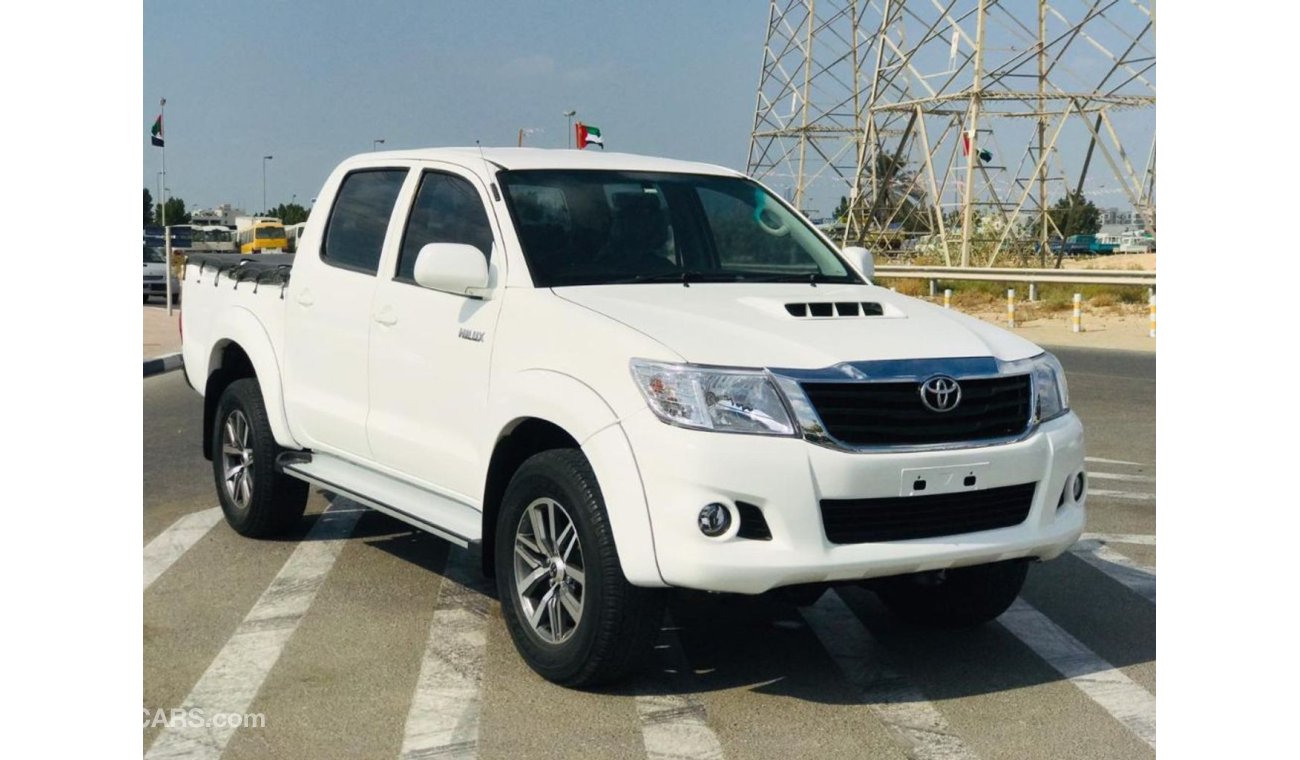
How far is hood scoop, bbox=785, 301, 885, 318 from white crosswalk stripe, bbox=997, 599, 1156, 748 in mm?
1444

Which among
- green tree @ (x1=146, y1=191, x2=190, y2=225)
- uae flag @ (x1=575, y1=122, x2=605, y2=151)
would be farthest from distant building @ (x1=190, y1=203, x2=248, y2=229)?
uae flag @ (x1=575, y1=122, x2=605, y2=151)

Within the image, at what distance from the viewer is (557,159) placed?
257 inches

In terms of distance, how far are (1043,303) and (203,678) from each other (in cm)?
3051

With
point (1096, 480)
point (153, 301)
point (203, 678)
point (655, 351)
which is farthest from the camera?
point (153, 301)

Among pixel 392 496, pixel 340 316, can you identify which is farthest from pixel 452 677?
pixel 340 316

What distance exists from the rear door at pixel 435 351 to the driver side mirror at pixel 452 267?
14 centimetres

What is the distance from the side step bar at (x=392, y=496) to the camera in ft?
19.2

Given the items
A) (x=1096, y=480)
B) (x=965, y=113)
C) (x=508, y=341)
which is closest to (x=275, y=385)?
(x=508, y=341)

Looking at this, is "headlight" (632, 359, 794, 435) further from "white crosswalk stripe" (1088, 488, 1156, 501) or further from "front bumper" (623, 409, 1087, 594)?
"white crosswalk stripe" (1088, 488, 1156, 501)

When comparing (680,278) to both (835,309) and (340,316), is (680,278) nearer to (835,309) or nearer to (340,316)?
(835,309)

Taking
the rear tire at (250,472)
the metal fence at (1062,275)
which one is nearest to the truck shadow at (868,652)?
the rear tire at (250,472)

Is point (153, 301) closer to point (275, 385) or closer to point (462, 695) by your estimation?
point (275, 385)

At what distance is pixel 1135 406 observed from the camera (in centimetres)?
1519
